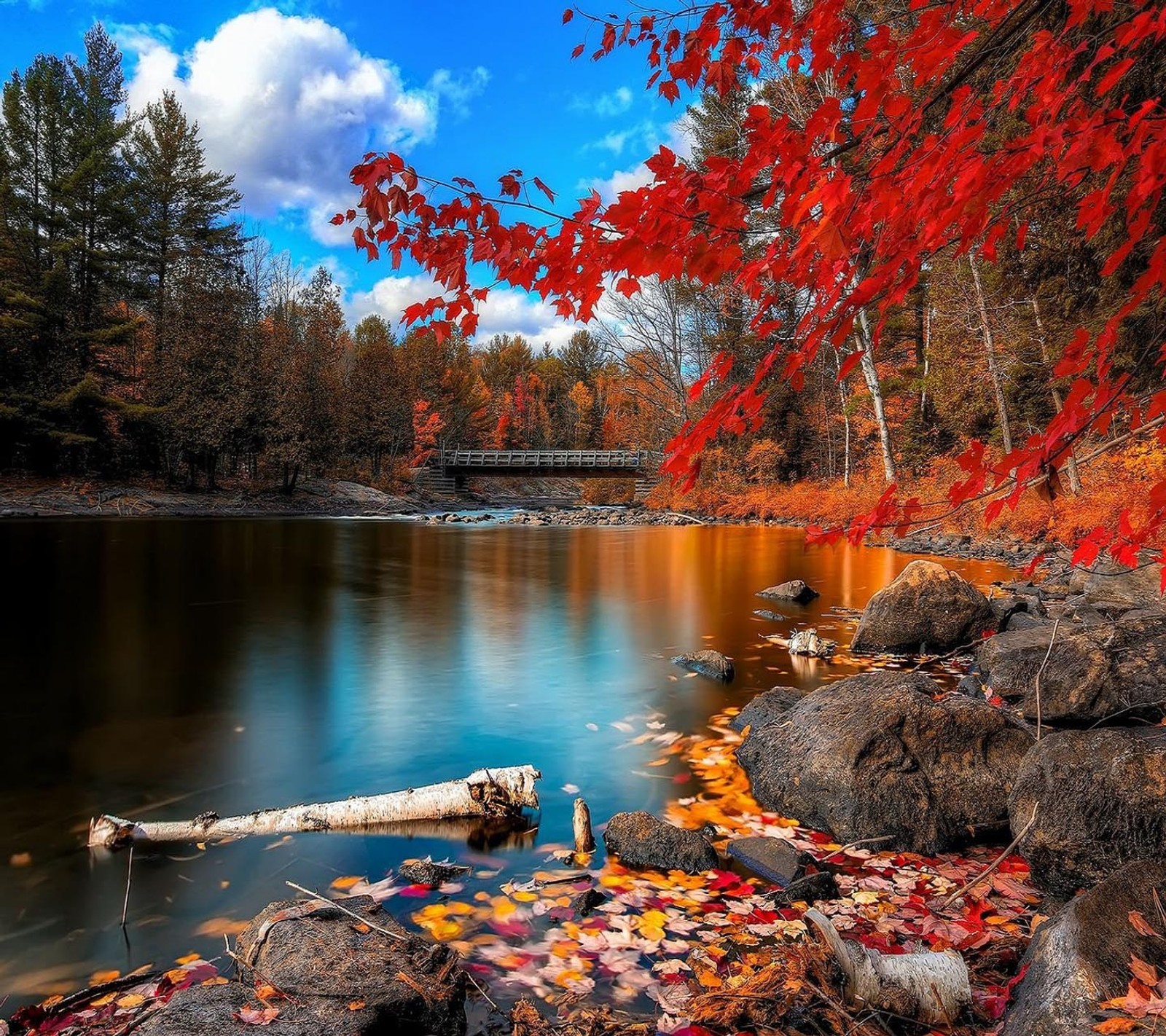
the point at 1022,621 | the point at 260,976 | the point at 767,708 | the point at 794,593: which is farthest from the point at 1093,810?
the point at 794,593

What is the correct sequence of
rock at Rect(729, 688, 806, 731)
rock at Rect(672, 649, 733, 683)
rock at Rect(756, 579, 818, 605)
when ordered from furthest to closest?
rock at Rect(756, 579, 818, 605)
rock at Rect(672, 649, 733, 683)
rock at Rect(729, 688, 806, 731)

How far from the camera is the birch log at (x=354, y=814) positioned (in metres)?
4.54

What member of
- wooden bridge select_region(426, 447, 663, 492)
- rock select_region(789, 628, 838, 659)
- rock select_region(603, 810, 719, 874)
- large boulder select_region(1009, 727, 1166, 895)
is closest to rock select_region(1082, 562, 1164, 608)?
rock select_region(789, 628, 838, 659)

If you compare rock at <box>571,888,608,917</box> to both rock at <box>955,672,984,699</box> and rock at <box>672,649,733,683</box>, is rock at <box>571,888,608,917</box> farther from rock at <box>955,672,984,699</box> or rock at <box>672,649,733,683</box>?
rock at <box>672,649,733,683</box>

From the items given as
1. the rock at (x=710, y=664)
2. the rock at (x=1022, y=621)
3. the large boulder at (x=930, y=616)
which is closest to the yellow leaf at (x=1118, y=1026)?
the rock at (x=710, y=664)

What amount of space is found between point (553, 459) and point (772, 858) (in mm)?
50493

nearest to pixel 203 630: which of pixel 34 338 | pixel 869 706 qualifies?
pixel 869 706

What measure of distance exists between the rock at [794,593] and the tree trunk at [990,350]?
35.1ft

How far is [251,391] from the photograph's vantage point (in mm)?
38781

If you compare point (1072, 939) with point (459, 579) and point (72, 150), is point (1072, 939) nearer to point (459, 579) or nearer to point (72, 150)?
point (459, 579)

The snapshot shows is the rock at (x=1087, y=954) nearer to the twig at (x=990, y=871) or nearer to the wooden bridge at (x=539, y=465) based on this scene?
the twig at (x=990, y=871)

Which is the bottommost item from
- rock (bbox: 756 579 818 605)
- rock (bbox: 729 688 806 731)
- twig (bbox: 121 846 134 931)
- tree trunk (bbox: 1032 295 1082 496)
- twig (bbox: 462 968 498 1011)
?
twig (bbox: 121 846 134 931)

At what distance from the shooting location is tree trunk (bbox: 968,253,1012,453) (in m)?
20.0

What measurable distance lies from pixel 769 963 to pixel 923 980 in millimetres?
588
